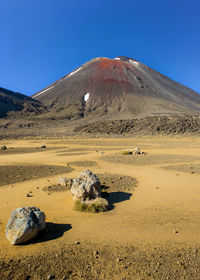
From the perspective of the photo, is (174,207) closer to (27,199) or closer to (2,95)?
(27,199)

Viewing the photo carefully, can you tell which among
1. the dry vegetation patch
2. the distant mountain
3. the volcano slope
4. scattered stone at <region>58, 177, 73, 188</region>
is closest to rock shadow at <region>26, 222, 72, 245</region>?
the dry vegetation patch

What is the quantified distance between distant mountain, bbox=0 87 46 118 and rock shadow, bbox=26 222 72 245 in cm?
7987

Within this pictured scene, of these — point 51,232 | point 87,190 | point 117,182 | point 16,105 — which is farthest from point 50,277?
point 16,105

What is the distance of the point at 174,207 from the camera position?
7.05m

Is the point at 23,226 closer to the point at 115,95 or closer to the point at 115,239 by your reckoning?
the point at 115,239

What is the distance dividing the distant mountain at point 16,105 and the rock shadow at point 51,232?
79.9m

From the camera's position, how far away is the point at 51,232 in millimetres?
5398

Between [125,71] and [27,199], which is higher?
[125,71]

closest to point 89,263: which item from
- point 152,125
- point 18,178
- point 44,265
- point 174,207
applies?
point 44,265

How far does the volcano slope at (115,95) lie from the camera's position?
79938 millimetres

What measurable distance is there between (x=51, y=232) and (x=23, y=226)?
859mm

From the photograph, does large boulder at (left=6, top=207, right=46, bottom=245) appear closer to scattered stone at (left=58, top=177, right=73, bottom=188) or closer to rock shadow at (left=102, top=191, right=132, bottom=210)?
rock shadow at (left=102, top=191, right=132, bottom=210)

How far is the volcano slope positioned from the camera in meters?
79.9

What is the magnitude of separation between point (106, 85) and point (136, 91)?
50.0 feet
